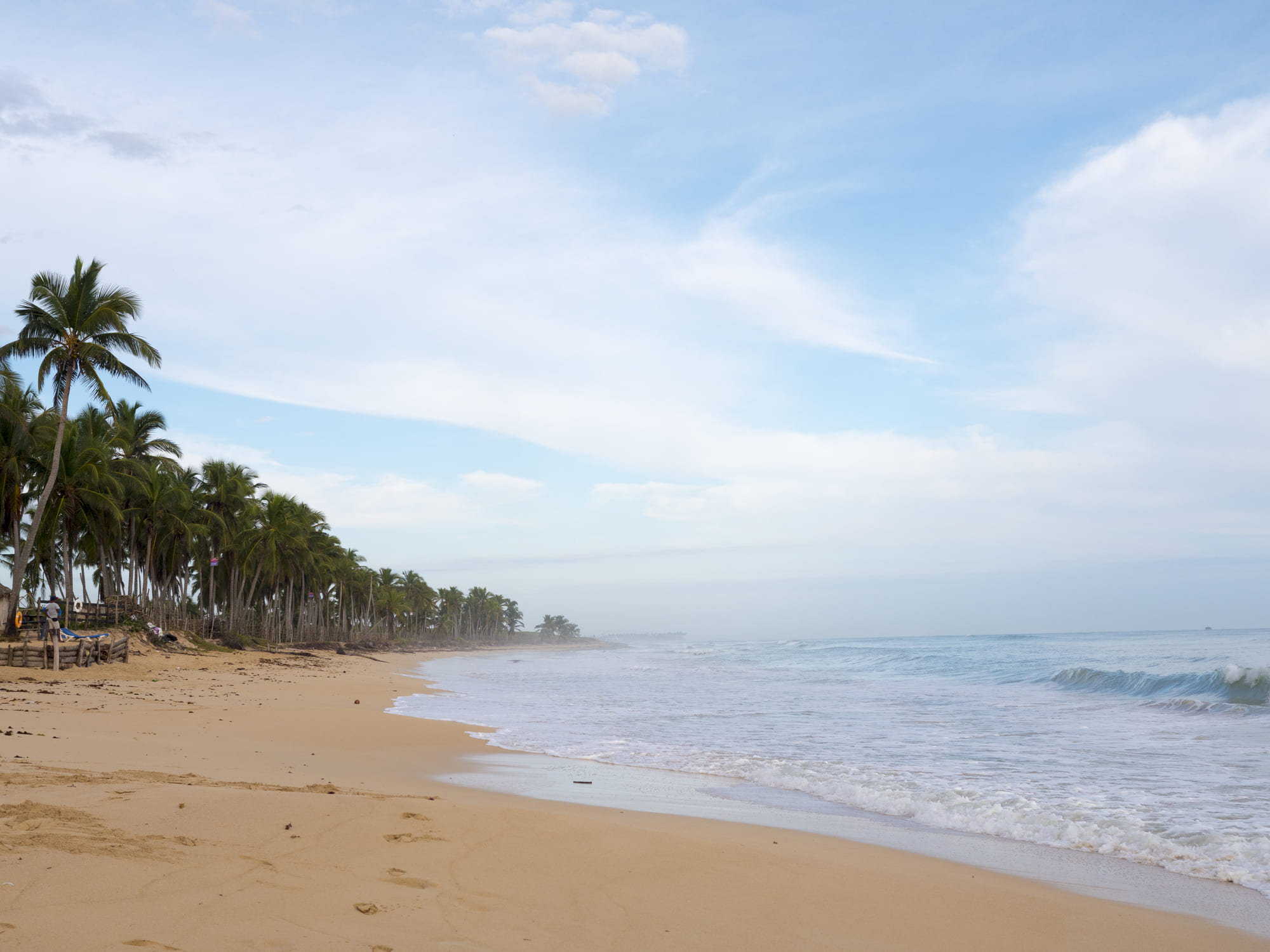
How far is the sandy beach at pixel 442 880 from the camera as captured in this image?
3.87 m

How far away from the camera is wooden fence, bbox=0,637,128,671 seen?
18.9 metres

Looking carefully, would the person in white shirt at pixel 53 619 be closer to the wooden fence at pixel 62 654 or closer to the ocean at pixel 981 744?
the wooden fence at pixel 62 654

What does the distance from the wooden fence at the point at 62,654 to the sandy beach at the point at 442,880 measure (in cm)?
1317

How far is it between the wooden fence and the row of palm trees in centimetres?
585

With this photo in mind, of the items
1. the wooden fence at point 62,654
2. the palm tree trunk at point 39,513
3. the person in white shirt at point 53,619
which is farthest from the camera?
the palm tree trunk at point 39,513

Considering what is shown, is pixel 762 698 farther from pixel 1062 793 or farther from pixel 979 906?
pixel 979 906

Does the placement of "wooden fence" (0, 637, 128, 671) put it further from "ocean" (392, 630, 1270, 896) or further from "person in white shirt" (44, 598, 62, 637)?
"ocean" (392, 630, 1270, 896)

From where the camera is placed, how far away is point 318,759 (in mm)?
10180

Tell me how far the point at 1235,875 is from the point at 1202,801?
285 centimetres

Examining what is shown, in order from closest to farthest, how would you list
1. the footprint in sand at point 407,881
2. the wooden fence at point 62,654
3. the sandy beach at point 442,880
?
the sandy beach at point 442,880 < the footprint in sand at point 407,881 < the wooden fence at point 62,654

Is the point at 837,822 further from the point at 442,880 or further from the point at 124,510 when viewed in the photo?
the point at 124,510

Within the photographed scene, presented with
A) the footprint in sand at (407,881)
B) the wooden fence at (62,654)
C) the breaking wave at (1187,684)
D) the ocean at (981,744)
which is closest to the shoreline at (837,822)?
the ocean at (981,744)

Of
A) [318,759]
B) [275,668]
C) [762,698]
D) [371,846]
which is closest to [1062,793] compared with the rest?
[371,846]

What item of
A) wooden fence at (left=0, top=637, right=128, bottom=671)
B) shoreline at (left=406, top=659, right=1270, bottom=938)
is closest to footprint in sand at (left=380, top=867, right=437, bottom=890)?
shoreline at (left=406, top=659, right=1270, bottom=938)
